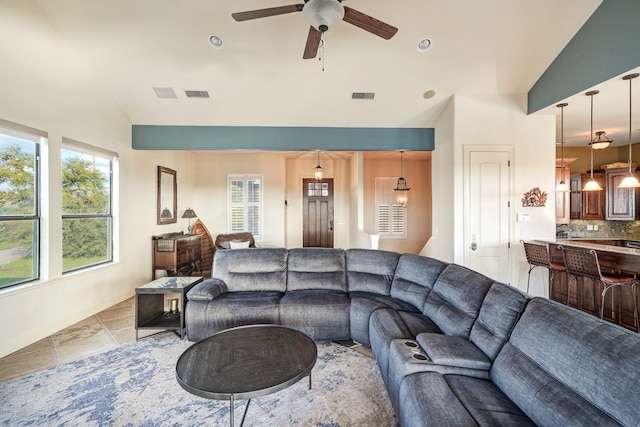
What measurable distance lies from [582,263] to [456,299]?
2.07 metres

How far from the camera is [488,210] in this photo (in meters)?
4.17

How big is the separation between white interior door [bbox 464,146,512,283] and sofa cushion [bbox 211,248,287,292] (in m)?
2.77

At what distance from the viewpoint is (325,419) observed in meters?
1.92

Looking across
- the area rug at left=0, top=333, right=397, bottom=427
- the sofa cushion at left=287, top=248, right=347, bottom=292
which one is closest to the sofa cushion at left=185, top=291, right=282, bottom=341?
the area rug at left=0, top=333, right=397, bottom=427

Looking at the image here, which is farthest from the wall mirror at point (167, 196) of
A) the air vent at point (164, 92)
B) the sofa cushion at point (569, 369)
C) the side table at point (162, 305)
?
the sofa cushion at point (569, 369)

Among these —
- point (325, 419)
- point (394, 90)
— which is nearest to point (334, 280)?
point (325, 419)

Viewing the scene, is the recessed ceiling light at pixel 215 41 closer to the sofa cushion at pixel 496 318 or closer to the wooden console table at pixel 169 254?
the wooden console table at pixel 169 254

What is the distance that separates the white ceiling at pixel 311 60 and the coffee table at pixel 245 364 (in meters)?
3.23

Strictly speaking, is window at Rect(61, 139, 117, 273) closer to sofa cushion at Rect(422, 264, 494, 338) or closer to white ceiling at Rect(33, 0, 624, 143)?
white ceiling at Rect(33, 0, 624, 143)

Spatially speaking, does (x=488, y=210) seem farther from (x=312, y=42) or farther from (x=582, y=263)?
(x=312, y=42)

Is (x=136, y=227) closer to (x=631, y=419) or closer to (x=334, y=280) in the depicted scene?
(x=334, y=280)

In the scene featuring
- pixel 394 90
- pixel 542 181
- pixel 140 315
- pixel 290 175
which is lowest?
pixel 140 315

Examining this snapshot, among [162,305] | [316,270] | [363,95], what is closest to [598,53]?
[363,95]

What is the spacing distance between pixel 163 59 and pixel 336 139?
269 cm
